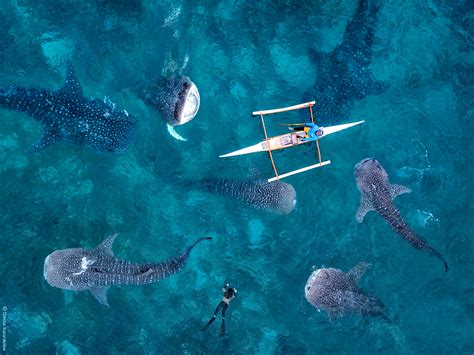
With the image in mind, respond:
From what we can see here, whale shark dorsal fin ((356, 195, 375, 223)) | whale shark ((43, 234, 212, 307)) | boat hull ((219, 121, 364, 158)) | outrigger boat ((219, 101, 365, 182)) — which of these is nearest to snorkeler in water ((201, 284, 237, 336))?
whale shark ((43, 234, 212, 307))

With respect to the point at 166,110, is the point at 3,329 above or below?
below

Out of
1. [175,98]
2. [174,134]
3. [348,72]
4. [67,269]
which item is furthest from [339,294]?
[67,269]

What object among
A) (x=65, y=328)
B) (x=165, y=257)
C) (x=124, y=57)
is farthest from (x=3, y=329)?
(x=124, y=57)

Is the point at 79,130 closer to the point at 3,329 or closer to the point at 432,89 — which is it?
the point at 3,329

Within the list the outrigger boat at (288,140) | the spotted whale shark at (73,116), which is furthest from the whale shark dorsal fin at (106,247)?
the outrigger boat at (288,140)

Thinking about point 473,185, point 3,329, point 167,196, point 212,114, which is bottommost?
point 3,329
